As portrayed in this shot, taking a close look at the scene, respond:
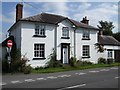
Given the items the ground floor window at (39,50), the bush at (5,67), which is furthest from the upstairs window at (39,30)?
the bush at (5,67)

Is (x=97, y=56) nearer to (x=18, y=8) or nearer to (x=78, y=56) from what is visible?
(x=78, y=56)

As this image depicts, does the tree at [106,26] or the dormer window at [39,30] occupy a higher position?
the tree at [106,26]

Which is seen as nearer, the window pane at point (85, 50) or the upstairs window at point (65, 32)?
the upstairs window at point (65, 32)

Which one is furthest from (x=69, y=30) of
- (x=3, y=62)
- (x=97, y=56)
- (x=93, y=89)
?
(x=93, y=89)

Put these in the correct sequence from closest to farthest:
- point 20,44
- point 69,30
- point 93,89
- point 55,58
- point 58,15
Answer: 1. point 93,89
2. point 20,44
3. point 55,58
4. point 69,30
5. point 58,15

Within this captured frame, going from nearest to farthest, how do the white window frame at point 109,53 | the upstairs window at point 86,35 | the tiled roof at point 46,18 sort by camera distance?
the tiled roof at point 46,18 → the upstairs window at point 86,35 → the white window frame at point 109,53

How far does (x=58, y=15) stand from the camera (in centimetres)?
3372

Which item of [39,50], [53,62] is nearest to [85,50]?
[53,62]

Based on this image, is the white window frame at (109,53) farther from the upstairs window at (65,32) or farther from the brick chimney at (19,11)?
the brick chimney at (19,11)

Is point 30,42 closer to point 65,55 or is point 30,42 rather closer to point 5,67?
point 5,67

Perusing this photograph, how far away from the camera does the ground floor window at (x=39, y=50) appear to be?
88.9 feet

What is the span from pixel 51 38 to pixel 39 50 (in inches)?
96.8

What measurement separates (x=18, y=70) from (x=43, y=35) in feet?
22.7

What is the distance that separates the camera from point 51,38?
28625mm
